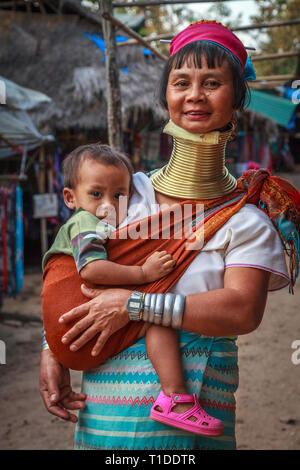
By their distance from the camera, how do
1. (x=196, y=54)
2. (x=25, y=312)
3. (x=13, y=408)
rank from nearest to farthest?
(x=196, y=54) → (x=13, y=408) → (x=25, y=312)

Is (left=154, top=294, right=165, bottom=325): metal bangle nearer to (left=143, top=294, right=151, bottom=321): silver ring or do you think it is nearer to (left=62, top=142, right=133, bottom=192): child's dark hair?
(left=143, top=294, right=151, bottom=321): silver ring

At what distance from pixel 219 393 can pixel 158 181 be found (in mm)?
815

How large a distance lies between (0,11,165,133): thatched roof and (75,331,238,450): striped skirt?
854 cm

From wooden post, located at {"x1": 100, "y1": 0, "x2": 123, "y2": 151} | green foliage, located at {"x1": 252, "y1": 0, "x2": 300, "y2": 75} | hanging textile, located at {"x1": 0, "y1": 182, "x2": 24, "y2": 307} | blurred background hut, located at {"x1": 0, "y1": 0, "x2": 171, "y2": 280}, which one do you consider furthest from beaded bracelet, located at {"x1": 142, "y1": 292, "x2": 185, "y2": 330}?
green foliage, located at {"x1": 252, "y1": 0, "x2": 300, "y2": 75}

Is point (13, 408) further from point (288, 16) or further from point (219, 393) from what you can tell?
point (288, 16)

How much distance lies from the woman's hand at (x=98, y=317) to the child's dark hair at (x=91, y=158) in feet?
1.65

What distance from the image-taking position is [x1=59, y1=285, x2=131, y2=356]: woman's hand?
4.70ft

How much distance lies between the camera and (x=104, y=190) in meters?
1.68

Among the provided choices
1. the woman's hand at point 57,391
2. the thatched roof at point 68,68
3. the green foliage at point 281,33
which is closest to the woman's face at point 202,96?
the woman's hand at point 57,391

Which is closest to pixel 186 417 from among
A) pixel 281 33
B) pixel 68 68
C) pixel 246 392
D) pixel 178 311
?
pixel 178 311

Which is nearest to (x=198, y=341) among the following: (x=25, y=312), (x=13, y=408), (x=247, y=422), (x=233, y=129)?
(x=233, y=129)

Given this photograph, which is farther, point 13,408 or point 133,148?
point 133,148

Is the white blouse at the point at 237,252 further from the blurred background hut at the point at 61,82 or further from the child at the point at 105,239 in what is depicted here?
the blurred background hut at the point at 61,82

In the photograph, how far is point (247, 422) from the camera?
3953 mm
